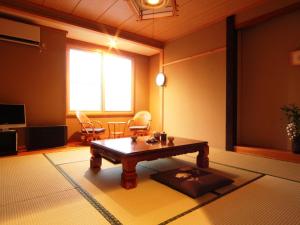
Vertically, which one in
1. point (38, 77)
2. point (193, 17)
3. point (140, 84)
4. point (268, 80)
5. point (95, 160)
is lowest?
point (95, 160)

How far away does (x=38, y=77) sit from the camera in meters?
4.05

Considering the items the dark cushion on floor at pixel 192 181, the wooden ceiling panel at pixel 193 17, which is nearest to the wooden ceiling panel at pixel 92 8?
the wooden ceiling panel at pixel 193 17

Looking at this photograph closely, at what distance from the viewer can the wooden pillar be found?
3.85 meters

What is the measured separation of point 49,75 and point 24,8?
4.11ft

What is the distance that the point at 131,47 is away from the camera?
5.49 meters

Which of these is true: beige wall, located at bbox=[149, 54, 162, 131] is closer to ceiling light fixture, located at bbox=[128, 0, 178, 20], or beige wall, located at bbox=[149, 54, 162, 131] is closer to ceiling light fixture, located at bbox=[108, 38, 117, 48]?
ceiling light fixture, located at bbox=[108, 38, 117, 48]

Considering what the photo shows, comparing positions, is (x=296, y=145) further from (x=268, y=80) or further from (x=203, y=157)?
(x=203, y=157)

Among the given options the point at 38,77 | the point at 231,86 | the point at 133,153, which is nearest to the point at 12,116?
the point at 38,77

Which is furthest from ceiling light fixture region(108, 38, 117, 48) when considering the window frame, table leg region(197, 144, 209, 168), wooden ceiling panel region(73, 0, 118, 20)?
table leg region(197, 144, 209, 168)

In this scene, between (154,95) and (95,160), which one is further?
(154,95)

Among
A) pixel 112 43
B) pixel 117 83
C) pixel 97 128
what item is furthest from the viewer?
pixel 117 83

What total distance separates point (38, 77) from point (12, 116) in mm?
936

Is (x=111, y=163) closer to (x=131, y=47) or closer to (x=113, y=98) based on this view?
(x=113, y=98)

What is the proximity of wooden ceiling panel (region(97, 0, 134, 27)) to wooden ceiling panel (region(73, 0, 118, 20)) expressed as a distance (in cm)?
8
